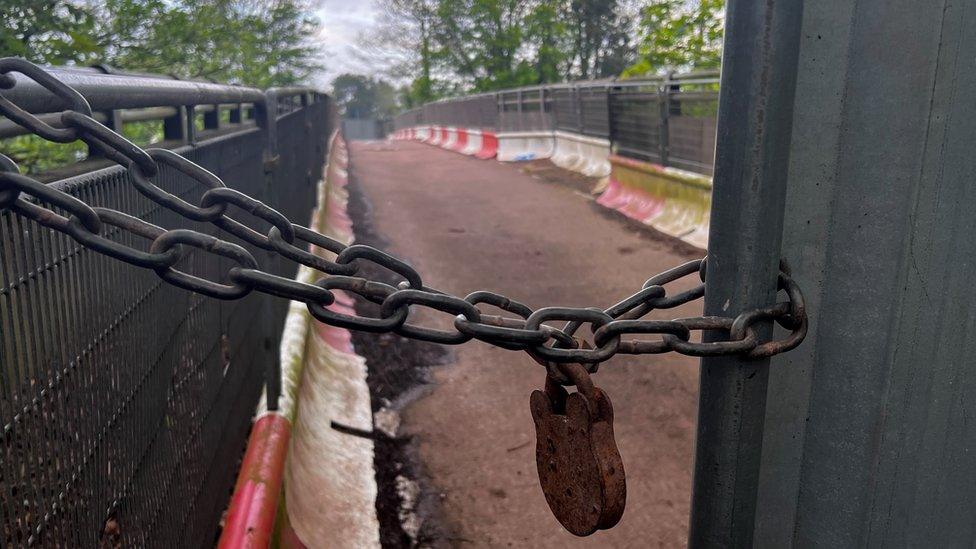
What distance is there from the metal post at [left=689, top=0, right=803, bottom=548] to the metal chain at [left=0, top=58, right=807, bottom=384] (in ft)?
0.21

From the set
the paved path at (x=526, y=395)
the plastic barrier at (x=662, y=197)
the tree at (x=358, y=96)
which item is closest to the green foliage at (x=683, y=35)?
the plastic barrier at (x=662, y=197)

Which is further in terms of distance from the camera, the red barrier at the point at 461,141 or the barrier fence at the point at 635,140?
the red barrier at the point at 461,141

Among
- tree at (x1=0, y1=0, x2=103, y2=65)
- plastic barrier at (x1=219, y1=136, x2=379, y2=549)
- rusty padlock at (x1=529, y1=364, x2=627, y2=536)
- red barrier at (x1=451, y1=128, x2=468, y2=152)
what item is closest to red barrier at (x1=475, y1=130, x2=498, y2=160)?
red barrier at (x1=451, y1=128, x2=468, y2=152)

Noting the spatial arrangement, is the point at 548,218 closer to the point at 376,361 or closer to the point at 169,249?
the point at 376,361

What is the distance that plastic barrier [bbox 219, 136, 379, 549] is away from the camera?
3363 millimetres

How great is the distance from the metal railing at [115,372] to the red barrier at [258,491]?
4.2 inches

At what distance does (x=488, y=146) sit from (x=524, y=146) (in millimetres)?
3038

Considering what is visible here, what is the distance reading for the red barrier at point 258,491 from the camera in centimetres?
311

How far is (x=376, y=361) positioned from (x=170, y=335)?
3.59 m

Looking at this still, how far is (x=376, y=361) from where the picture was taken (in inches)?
255

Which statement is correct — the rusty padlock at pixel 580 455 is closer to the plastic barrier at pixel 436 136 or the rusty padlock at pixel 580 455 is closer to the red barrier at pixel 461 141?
A: the red barrier at pixel 461 141

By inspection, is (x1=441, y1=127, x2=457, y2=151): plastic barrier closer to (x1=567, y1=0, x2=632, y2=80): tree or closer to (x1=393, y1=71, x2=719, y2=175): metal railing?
(x1=393, y1=71, x2=719, y2=175): metal railing

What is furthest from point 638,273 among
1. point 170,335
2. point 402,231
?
point 170,335

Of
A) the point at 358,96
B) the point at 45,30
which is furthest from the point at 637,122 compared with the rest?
the point at 358,96
